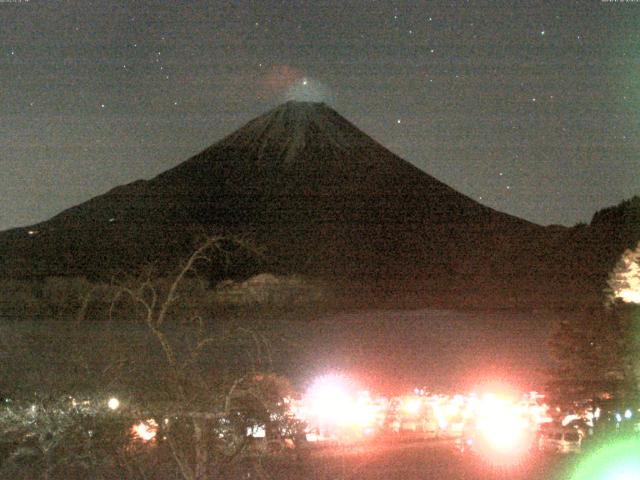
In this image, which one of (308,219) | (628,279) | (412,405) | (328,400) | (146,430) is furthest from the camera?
(308,219)

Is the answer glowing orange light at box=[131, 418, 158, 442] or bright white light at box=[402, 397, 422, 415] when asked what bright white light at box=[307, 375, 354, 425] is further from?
bright white light at box=[402, 397, 422, 415]

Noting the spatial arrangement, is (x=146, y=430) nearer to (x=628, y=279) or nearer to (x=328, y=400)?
(x=328, y=400)

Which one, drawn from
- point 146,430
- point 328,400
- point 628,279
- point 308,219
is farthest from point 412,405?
point 308,219

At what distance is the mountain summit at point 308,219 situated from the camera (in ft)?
136

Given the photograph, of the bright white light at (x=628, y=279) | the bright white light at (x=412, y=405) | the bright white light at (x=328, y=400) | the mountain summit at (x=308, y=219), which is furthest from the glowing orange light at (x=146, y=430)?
the mountain summit at (x=308, y=219)

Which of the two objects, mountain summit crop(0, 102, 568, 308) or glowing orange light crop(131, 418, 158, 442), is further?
mountain summit crop(0, 102, 568, 308)

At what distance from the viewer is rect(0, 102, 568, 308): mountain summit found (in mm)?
41431

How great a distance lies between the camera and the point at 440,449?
16.3 meters

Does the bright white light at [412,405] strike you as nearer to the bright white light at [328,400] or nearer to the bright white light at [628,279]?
the bright white light at [328,400]

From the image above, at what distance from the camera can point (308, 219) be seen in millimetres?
67750

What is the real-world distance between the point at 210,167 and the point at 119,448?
81.4 meters

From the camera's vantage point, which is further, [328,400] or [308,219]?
[308,219]

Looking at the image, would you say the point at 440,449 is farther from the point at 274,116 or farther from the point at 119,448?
the point at 274,116

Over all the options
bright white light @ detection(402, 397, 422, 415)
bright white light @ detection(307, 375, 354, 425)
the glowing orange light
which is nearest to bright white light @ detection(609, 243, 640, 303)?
bright white light @ detection(307, 375, 354, 425)
